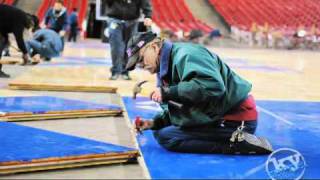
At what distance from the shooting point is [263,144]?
3225 mm

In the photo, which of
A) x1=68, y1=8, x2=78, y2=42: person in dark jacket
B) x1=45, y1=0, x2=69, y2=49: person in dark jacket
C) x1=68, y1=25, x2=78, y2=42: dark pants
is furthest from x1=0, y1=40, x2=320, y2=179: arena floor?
x1=68, y1=25, x2=78, y2=42: dark pants

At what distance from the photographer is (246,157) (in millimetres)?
3139

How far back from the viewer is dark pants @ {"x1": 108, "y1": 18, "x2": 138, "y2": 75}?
283 inches

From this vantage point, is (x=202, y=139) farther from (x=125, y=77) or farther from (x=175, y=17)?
(x=175, y=17)

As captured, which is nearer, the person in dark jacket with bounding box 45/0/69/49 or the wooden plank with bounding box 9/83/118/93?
the wooden plank with bounding box 9/83/118/93

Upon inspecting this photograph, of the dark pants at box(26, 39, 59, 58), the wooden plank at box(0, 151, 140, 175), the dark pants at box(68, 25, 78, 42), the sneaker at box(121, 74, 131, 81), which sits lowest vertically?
the dark pants at box(68, 25, 78, 42)

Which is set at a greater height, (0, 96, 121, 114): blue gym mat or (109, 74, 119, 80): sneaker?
(0, 96, 121, 114): blue gym mat

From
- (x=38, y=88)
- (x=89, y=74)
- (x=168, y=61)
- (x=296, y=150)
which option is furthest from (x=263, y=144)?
(x=89, y=74)

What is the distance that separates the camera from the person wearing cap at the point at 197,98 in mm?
2986

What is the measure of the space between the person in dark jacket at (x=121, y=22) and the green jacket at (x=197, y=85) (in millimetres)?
3979

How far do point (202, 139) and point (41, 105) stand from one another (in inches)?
82.3

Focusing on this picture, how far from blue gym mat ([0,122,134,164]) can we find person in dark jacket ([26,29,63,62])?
6678 mm

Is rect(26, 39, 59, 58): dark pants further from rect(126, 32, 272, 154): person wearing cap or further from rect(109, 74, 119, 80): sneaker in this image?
rect(126, 32, 272, 154): person wearing cap

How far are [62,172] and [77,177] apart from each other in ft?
0.40
